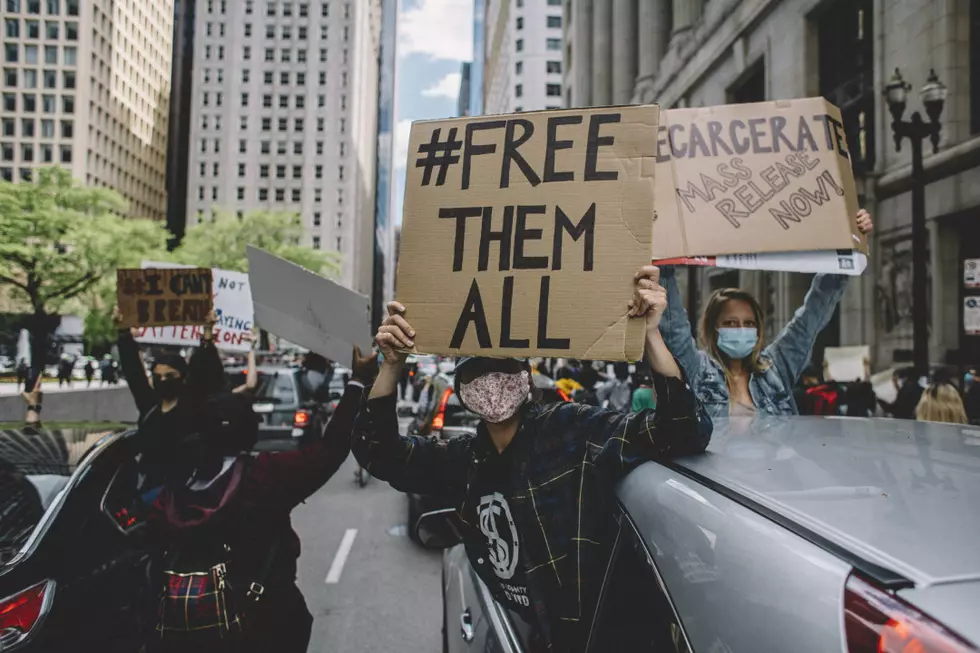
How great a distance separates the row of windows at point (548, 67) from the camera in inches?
3656

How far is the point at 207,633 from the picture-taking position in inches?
104

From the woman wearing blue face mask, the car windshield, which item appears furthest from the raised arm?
the car windshield

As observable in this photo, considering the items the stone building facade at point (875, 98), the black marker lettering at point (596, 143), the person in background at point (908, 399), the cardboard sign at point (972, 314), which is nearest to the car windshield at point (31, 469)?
the black marker lettering at point (596, 143)

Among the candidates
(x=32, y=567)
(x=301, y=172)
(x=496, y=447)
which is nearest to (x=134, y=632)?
(x=32, y=567)

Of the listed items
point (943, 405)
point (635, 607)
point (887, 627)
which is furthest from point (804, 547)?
point (943, 405)

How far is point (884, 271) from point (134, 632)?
16838mm

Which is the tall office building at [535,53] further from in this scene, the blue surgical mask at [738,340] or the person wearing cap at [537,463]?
the person wearing cap at [537,463]

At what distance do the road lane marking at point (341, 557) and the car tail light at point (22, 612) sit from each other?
11.4 feet

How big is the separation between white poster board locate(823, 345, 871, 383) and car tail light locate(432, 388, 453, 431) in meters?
5.98

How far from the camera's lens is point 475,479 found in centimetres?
247

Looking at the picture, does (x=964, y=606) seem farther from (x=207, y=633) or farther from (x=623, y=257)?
(x=207, y=633)

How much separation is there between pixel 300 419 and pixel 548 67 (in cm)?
8934

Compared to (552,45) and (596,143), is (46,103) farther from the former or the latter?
(596,143)

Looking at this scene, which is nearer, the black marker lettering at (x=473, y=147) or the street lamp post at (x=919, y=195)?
the black marker lettering at (x=473, y=147)
